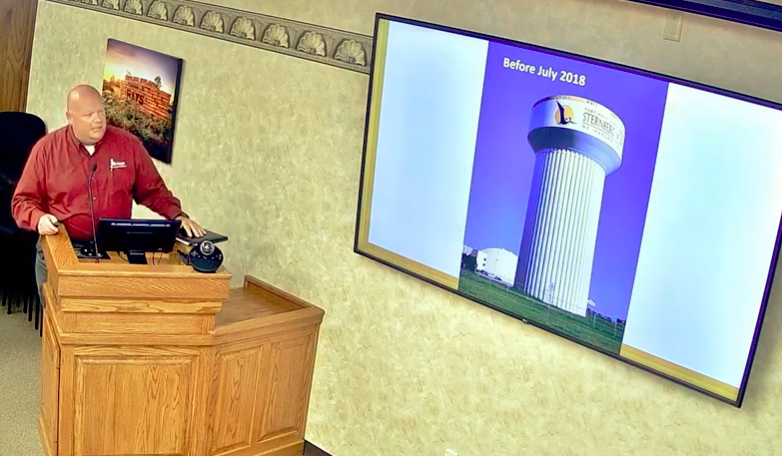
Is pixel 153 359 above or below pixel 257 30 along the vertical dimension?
below

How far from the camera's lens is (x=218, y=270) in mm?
3811

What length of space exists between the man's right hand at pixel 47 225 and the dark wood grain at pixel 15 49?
3067 mm

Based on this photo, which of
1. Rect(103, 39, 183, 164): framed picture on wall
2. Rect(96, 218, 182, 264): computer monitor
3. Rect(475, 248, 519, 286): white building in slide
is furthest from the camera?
Rect(103, 39, 183, 164): framed picture on wall

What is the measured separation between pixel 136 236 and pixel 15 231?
2.02 meters

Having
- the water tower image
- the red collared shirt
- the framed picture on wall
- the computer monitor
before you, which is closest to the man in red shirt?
the red collared shirt

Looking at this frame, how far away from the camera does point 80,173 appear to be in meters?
4.17

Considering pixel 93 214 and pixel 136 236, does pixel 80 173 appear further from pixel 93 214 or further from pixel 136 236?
pixel 136 236

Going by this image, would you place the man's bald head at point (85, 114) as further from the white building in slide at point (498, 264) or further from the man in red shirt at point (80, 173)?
the white building in slide at point (498, 264)

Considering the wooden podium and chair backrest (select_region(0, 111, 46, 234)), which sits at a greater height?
chair backrest (select_region(0, 111, 46, 234))

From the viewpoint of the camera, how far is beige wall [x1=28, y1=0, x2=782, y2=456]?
2.97m

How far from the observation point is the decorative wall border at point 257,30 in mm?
4004

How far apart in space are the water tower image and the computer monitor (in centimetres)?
147

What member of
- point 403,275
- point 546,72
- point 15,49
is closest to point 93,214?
point 403,275

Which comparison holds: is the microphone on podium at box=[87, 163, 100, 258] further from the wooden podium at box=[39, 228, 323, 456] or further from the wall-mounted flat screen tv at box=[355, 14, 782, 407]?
the wall-mounted flat screen tv at box=[355, 14, 782, 407]
